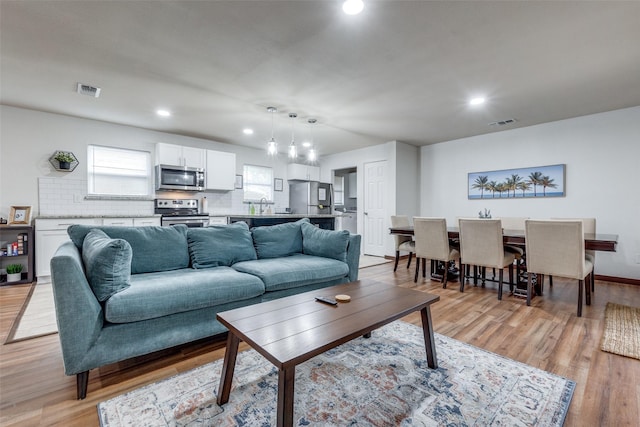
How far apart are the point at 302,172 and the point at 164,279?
17.3ft

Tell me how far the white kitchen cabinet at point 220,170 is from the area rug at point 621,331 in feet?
18.0

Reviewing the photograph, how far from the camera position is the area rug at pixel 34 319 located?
225 cm

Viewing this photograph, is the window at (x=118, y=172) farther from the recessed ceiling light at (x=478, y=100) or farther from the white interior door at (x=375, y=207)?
the recessed ceiling light at (x=478, y=100)

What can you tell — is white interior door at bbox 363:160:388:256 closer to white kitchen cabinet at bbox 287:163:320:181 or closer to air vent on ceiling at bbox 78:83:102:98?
white kitchen cabinet at bbox 287:163:320:181

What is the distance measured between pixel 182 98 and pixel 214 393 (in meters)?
3.35

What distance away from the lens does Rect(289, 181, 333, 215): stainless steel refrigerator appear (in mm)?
6743

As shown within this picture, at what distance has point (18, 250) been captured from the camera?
376cm

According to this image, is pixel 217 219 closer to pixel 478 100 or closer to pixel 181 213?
pixel 181 213

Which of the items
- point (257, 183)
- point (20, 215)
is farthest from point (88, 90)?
point (257, 183)

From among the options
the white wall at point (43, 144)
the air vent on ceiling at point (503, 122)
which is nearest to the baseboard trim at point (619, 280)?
the air vent on ceiling at point (503, 122)

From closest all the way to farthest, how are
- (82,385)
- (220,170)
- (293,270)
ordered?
(82,385), (293,270), (220,170)

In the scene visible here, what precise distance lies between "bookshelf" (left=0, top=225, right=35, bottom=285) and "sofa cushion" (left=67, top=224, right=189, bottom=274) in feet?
8.53

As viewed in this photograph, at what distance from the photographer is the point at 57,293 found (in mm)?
1453

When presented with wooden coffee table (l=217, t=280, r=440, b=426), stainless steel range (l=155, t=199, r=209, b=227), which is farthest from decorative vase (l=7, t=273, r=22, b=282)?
wooden coffee table (l=217, t=280, r=440, b=426)
